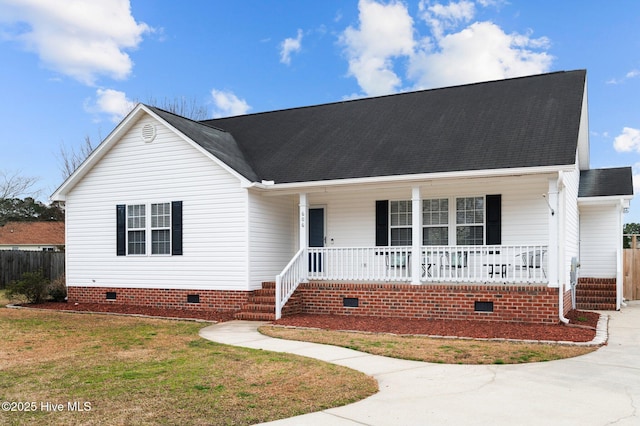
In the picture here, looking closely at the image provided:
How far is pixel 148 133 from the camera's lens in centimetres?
1627

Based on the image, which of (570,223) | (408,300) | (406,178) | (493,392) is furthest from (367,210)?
(493,392)

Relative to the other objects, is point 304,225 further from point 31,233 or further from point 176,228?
point 31,233

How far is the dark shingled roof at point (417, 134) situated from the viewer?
44.2 feet

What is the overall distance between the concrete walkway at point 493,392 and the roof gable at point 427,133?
5362 mm

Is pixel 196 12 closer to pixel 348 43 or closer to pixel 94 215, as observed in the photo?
pixel 348 43

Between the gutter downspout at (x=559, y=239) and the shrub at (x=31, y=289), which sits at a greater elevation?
the gutter downspout at (x=559, y=239)

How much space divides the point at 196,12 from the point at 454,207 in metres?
12.5

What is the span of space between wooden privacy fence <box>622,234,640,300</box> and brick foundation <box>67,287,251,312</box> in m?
13.3

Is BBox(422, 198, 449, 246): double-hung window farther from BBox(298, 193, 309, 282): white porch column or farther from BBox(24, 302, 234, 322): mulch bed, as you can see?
BBox(24, 302, 234, 322): mulch bed

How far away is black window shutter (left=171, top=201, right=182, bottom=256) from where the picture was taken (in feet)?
51.6

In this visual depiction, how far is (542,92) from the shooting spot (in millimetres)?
15758

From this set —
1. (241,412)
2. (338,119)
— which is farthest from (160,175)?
(241,412)

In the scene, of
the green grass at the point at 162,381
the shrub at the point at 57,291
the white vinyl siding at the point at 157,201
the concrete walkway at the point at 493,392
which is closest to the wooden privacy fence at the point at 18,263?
the shrub at the point at 57,291

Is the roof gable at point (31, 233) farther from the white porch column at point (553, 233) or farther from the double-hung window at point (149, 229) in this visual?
the white porch column at point (553, 233)
